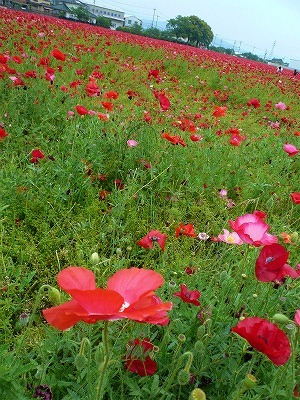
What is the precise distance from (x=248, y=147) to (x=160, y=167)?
160 cm

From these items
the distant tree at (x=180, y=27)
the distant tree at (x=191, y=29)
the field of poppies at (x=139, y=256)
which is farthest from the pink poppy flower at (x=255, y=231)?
the distant tree at (x=180, y=27)

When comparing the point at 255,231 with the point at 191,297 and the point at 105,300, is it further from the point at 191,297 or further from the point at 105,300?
the point at 105,300

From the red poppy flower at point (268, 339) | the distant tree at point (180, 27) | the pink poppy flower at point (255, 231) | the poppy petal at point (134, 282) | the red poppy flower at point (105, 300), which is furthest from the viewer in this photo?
the distant tree at point (180, 27)

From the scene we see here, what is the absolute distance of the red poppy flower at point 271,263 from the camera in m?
1.11

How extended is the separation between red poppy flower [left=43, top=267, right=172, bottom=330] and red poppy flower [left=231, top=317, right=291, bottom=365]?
0.78ft

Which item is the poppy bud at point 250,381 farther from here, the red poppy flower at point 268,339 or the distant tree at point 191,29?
the distant tree at point 191,29

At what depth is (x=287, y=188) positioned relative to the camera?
→ 3.27 m

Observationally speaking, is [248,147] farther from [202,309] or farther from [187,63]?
[187,63]

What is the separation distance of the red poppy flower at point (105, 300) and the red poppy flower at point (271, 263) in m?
0.44

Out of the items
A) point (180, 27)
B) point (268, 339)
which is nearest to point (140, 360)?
point (268, 339)

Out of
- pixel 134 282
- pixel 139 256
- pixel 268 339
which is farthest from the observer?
pixel 139 256

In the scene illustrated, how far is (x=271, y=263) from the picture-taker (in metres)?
1.11

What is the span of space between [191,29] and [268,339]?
198ft

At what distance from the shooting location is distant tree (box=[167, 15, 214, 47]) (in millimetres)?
56094
